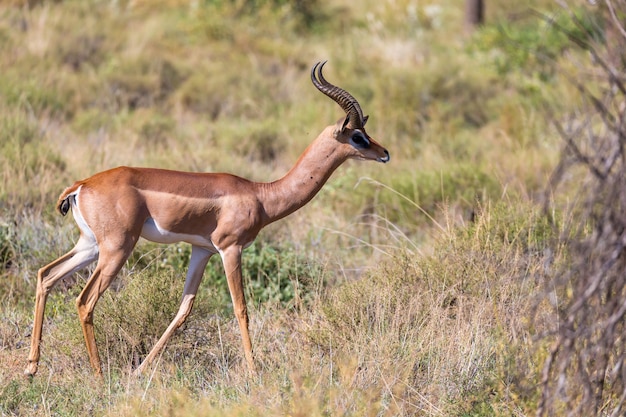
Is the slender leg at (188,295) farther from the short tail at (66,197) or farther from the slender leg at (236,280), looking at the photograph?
the short tail at (66,197)

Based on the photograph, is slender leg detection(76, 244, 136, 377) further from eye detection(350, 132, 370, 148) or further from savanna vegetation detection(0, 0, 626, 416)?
eye detection(350, 132, 370, 148)

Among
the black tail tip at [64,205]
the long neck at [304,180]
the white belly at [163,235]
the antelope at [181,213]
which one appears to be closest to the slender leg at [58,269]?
the antelope at [181,213]

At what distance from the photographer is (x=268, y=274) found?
26.2 ft

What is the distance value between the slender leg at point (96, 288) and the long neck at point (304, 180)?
1069mm

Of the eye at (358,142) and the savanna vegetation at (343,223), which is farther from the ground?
the eye at (358,142)

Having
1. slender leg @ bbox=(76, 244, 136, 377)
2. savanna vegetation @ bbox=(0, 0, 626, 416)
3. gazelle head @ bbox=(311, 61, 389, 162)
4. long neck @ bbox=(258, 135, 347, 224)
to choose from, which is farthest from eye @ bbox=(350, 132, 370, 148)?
slender leg @ bbox=(76, 244, 136, 377)

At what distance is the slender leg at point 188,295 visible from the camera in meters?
6.05

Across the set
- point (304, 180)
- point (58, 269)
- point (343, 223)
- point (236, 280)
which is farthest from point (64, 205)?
point (343, 223)

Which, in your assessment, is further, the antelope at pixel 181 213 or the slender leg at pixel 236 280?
the slender leg at pixel 236 280

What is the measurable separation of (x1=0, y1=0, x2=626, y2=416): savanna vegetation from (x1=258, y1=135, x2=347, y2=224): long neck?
63 cm

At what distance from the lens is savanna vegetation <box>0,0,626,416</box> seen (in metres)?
4.57

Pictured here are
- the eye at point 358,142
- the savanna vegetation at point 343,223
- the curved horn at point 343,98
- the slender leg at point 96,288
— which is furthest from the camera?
the eye at point 358,142

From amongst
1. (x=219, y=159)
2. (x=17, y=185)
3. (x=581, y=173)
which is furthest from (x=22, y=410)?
(x=581, y=173)

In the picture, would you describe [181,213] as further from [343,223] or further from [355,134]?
[343,223]
